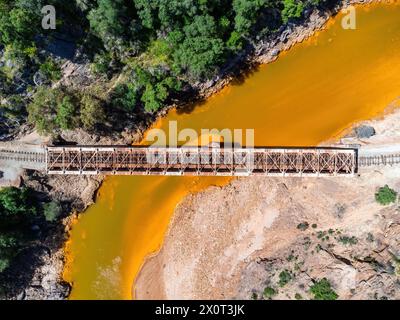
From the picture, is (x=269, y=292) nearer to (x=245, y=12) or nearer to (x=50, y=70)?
(x=245, y=12)

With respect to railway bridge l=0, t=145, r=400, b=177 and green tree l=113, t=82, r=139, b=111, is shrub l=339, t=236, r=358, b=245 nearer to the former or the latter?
railway bridge l=0, t=145, r=400, b=177

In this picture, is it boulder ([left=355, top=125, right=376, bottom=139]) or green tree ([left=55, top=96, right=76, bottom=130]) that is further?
boulder ([left=355, top=125, right=376, bottom=139])

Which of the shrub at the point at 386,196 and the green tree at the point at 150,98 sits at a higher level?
the green tree at the point at 150,98

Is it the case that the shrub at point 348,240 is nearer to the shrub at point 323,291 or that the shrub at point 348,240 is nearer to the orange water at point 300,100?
the shrub at point 323,291

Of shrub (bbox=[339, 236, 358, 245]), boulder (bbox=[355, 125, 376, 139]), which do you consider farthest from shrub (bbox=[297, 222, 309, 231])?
boulder (bbox=[355, 125, 376, 139])

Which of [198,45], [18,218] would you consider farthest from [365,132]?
[18,218]

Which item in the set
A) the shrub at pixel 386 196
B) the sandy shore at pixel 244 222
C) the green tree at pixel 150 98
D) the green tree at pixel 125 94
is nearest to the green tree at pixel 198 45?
the green tree at pixel 150 98
